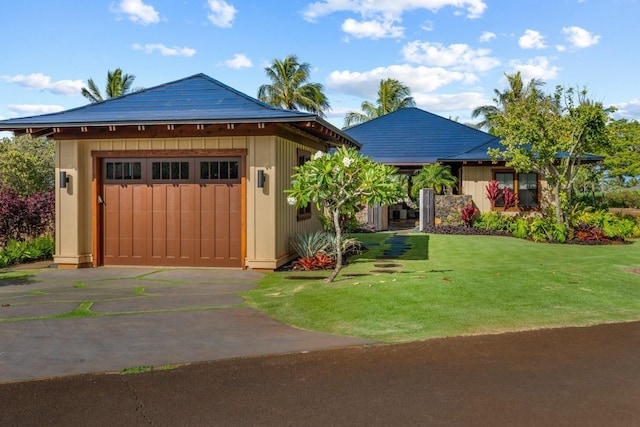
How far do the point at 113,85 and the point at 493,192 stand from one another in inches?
1427

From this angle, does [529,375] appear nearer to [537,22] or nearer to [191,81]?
[191,81]

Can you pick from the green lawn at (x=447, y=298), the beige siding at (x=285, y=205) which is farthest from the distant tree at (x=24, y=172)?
the green lawn at (x=447, y=298)

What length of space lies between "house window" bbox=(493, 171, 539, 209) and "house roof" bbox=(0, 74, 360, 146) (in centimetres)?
1042

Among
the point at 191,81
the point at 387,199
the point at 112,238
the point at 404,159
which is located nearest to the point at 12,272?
the point at 112,238

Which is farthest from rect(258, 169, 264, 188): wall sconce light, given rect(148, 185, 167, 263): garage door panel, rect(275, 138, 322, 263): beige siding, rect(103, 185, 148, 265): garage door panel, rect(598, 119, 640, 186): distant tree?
rect(598, 119, 640, 186): distant tree

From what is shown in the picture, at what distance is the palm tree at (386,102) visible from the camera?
Answer: 47.1 m

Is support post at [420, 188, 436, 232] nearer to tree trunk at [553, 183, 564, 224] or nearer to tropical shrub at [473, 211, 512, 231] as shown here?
tropical shrub at [473, 211, 512, 231]

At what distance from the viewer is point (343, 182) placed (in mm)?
9211

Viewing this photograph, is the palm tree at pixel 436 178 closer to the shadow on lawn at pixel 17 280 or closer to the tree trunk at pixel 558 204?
the tree trunk at pixel 558 204

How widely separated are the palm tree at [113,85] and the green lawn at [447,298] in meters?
40.5

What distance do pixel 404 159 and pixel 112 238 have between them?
50.8ft

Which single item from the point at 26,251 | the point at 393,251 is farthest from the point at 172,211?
the point at 393,251

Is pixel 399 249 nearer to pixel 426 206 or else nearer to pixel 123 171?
pixel 426 206

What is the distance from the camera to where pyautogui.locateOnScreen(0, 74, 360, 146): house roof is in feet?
34.7
